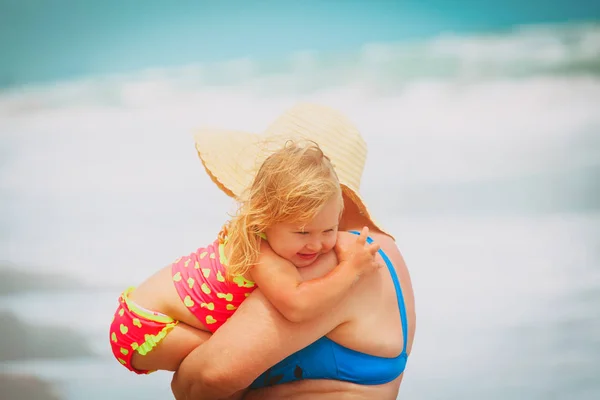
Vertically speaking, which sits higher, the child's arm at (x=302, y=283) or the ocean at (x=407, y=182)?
the ocean at (x=407, y=182)

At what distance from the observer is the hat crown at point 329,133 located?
223 cm

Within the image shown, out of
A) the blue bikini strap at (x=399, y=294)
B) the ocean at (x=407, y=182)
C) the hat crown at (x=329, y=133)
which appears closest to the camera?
the blue bikini strap at (x=399, y=294)

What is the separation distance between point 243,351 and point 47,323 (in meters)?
2.54

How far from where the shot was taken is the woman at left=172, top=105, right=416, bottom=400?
5.95 feet

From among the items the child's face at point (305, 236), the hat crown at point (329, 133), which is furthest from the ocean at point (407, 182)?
the child's face at point (305, 236)

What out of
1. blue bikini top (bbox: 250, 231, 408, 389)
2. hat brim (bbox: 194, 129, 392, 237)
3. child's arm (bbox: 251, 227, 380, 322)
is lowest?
blue bikini top (bbox: 250, 231, 408, 389)

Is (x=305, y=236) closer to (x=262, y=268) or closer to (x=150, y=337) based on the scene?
(x=262, y=268)

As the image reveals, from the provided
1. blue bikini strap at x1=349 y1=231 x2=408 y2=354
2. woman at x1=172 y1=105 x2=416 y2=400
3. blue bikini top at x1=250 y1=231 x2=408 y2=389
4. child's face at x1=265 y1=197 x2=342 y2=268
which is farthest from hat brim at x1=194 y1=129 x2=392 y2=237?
blue bikini top at x1=250 y1=231 x2=408 y2=389

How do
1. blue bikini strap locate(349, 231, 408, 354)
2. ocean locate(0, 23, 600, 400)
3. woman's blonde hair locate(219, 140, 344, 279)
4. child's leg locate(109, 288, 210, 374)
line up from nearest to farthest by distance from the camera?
1. woman's blonde hair locate(219, 140, 344, 279)
2. child's leg locate(109, 288, 210, 374)
3. blue bikini strap locate(349, 231, 408, 354)
4. ocean locate(0, 23, 600, 400)

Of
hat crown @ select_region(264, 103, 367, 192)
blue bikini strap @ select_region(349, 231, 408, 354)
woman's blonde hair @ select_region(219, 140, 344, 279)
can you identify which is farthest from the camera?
hat crown @ select_region(264, 103, 367, 192)

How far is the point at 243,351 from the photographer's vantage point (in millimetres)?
1807

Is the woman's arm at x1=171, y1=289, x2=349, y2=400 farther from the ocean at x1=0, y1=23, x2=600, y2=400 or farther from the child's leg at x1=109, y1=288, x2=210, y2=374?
the ocean at x1=0, y1=23, x2=600, y2=400

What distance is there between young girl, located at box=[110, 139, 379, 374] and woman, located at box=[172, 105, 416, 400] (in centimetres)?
6

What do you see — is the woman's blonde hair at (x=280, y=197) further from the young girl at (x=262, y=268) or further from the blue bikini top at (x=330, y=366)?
the blue bikini top at (x=330, y=366)
